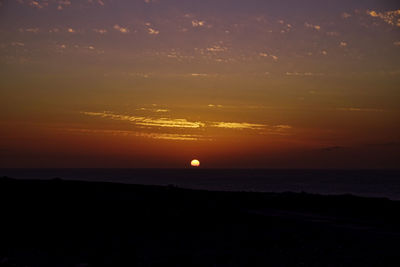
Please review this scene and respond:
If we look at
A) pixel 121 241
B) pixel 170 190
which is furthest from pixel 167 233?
pixel 170 190

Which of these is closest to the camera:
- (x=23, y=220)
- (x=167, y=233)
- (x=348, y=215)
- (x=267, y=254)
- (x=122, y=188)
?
(x=267, y=254)

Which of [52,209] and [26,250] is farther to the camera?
[52,209]

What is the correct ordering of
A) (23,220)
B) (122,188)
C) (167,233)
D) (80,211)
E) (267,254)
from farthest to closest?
(122,188) < (80,211) < (23,220) < (167,233) < (267,254)

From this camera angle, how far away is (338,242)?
1474 centimetres

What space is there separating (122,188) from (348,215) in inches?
605

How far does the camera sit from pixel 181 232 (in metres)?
17.0

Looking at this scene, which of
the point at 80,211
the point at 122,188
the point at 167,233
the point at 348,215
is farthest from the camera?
the point at 122,188

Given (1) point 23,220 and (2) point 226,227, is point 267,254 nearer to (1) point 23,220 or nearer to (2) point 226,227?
(2) point 226,227

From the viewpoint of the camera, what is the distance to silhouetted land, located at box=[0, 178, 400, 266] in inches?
498

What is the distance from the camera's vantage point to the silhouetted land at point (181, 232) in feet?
41.5

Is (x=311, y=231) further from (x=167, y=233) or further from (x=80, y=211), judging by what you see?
(x=80, y=211)

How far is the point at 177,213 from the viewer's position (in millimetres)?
19922

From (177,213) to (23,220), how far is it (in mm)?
6210

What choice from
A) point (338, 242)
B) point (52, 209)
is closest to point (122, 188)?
point (52, 209)
